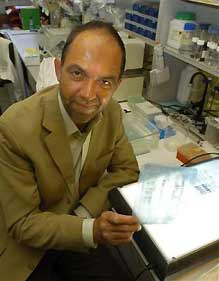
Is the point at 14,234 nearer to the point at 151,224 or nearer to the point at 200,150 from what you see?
the point at 151,224

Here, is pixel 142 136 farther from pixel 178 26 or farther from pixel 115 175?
pixel 178 26

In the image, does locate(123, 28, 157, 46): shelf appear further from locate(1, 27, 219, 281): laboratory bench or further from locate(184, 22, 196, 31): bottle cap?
locate(1, 27, 219, 281): laboratory bench

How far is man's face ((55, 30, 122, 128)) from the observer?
31.7 inches

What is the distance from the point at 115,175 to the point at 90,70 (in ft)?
1.50

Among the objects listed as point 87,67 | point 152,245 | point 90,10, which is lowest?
point 152,245

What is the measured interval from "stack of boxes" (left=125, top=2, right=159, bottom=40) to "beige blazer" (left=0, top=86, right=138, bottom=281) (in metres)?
0.79

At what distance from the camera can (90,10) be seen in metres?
2.08

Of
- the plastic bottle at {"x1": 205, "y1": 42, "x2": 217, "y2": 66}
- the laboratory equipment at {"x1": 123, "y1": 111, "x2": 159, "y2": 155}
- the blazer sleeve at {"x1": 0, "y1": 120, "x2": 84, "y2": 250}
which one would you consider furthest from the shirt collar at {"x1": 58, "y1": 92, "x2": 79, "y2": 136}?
the plastic bottle at {"x1": 205, "y1": 42, "x2": 217, "y2": 66}

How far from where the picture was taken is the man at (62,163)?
81 centimetres

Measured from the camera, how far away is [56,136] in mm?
893

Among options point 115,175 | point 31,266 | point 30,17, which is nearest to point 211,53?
point 115,175

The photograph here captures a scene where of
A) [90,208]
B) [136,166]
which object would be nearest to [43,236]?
[90,208]

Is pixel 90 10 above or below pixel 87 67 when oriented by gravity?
above

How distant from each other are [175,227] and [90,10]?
1.80 metres
